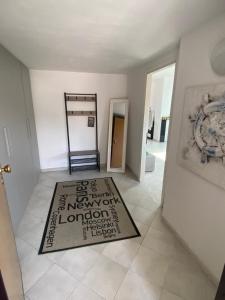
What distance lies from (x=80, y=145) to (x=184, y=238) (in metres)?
2.68

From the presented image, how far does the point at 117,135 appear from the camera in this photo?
12.3ft

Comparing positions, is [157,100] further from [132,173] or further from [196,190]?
[196,190]

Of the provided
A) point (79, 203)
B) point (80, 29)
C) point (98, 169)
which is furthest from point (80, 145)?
point (80, 29)

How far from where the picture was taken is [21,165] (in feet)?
7.72

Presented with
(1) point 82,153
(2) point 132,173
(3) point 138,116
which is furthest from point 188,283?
(1) point 82,153

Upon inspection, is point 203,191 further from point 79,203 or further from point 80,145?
point 80,145

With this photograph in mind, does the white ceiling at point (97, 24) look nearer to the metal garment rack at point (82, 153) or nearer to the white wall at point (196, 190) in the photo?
the white wall at point (196, 190)

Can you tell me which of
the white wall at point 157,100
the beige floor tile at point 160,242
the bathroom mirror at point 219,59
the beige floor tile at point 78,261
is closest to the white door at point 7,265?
the beige floor tile at point 78,261

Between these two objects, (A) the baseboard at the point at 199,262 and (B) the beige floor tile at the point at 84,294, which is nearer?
(B) the beige floor tile at the point at 84,294

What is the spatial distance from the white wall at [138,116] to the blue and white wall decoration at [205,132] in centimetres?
115

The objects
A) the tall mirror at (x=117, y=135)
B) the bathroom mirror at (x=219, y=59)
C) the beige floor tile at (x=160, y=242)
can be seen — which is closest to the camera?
the bathroom mirror at (x=219, y=59)

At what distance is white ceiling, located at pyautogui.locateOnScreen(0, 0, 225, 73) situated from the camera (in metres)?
1.14

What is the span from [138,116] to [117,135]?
73 centimetres

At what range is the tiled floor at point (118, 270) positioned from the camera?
1.40 metres
